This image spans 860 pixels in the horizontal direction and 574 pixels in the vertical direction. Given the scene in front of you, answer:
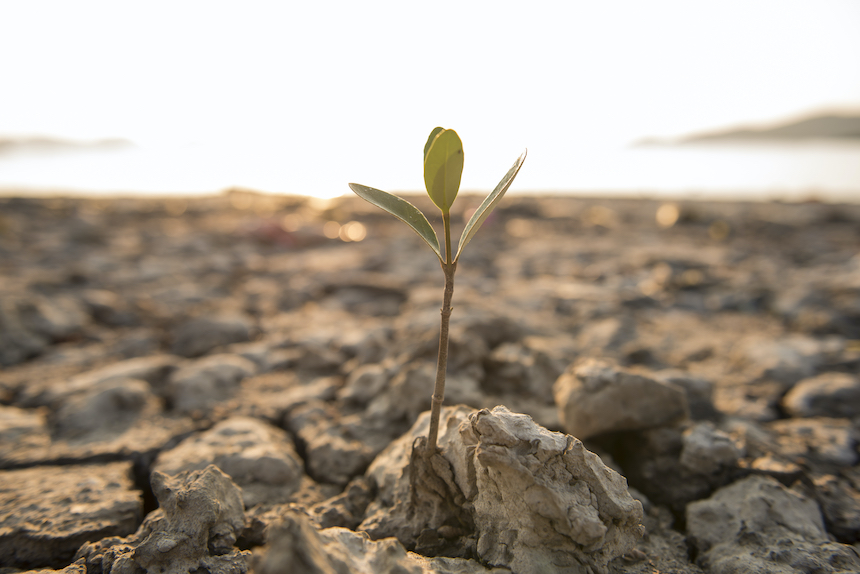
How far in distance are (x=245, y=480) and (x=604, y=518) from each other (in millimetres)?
807

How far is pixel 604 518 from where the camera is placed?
28.0 inches

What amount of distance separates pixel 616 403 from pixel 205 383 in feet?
4.21

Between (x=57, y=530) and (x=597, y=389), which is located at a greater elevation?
(x=597, y=389)

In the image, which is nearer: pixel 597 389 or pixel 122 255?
pixel 597 389

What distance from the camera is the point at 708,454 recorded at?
1.04 meters

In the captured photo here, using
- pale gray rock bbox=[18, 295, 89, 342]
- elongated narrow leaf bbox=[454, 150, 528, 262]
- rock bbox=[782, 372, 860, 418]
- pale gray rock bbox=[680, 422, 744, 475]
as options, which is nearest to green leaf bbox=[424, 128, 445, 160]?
elongated narrow leaf bbox=[454, 150, 528, 262]

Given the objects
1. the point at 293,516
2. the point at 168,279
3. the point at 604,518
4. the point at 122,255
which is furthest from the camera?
the point at 122,255

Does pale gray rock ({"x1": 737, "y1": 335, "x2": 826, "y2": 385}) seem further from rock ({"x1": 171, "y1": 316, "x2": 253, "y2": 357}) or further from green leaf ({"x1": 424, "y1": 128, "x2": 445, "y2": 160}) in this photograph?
rock ({"x1": 171, "y1": 316, "x2": 253, "y2": 357})

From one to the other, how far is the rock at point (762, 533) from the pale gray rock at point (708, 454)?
0.05 m

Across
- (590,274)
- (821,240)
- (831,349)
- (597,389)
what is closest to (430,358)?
(597,389)

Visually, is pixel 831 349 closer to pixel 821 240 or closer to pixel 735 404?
pixel 735 404

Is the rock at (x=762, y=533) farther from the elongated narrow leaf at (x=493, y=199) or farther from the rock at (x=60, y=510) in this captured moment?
the rock at (x=60, y=510)

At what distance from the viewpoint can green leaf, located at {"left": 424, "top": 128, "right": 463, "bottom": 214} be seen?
2.01ft

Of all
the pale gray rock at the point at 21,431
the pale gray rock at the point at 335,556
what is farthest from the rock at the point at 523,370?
the pale gray rock at the point at 21,431
